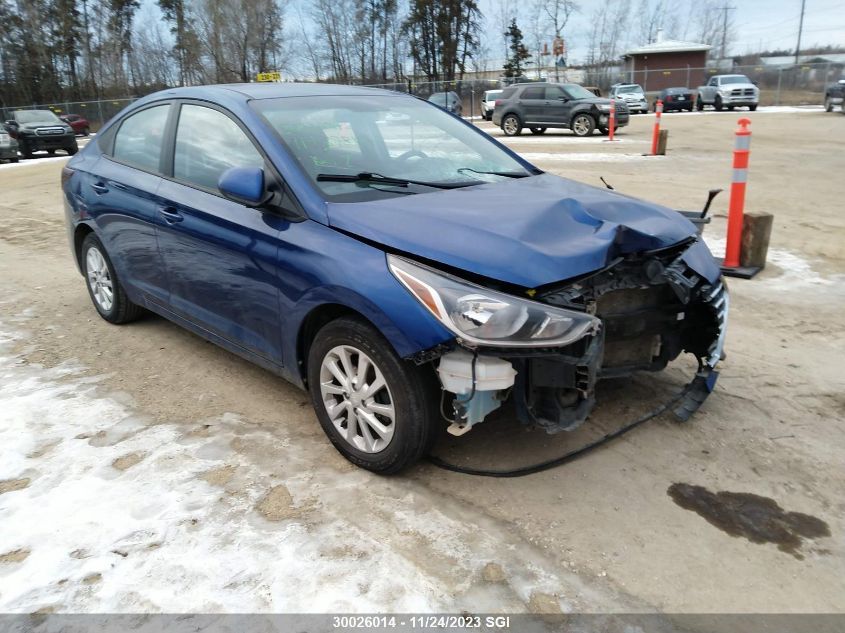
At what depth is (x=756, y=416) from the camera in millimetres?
3703

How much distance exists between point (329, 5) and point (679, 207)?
5544cm

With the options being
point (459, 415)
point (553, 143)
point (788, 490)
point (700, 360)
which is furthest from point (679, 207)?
point (553, 143)

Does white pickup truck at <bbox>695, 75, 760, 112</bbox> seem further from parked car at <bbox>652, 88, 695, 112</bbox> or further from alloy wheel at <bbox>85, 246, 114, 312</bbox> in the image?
alloy wheel at <bbox>85, 246, 114, 312</bbox>

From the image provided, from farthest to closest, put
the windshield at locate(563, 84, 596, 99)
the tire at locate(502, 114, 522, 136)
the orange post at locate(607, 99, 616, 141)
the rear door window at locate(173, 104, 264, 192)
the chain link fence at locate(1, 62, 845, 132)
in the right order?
the chain link fence at locate(1, 62, 845, 132)
the tire at locate(502, 114, 522, 136)
the windshield at locate(563, 84, 596, 99)
the orange post at locate(607, 99, 616, 141)
the rear door window at locate(173, 104, 264, 192)

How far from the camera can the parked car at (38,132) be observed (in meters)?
22.3

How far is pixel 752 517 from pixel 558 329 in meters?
1.19

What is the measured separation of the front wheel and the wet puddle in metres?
20.3

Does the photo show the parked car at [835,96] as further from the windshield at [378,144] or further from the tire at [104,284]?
the tire at [104,284]

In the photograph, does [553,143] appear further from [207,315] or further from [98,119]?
[98,119]

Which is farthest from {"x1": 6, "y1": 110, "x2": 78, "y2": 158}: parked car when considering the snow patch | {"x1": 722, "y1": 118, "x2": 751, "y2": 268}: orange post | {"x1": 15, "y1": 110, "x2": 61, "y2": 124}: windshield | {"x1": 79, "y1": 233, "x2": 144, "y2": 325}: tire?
{"x1": 722, "y1": 118, "x2": 751, "y2": 268}: orange post

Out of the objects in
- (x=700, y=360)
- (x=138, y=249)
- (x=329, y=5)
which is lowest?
(x=700, y=360)

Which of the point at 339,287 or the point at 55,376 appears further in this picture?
the point at 55,376

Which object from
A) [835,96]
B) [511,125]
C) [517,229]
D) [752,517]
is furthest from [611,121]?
[752,517]

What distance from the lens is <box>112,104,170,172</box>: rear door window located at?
438cm
